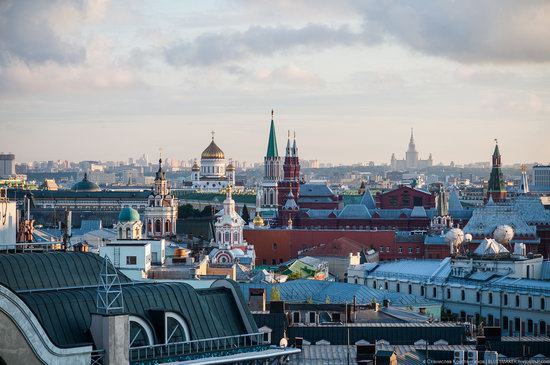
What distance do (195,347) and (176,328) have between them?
1.50ft

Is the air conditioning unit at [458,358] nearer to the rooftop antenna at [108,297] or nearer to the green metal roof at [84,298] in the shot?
the green metal roof at [84,298]

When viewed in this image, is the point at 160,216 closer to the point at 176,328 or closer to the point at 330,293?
the point at 330,293

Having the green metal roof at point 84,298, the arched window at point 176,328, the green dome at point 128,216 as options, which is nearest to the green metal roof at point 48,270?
the green metal roof at point 84,298

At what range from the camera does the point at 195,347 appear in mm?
24672

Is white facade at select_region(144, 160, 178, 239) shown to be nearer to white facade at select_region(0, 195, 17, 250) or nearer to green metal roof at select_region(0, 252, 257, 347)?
white facade at select_region(0, 195, 17, 250)

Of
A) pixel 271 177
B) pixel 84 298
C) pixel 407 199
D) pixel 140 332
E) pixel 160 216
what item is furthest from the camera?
pixel 271 177

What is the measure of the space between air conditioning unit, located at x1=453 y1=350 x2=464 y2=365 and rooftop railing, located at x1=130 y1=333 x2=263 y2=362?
301 inches

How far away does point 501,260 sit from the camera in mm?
69500

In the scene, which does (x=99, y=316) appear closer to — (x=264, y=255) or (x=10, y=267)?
(x=10, y=267)

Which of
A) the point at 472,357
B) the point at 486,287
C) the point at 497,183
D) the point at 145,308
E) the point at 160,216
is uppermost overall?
the point at 497,183

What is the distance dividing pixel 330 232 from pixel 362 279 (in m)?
29.6

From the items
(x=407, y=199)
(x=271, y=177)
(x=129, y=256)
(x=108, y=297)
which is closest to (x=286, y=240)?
(x=407, y=199)

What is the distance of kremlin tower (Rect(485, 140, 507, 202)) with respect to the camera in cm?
10738

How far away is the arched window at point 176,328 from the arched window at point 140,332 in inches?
17.7
